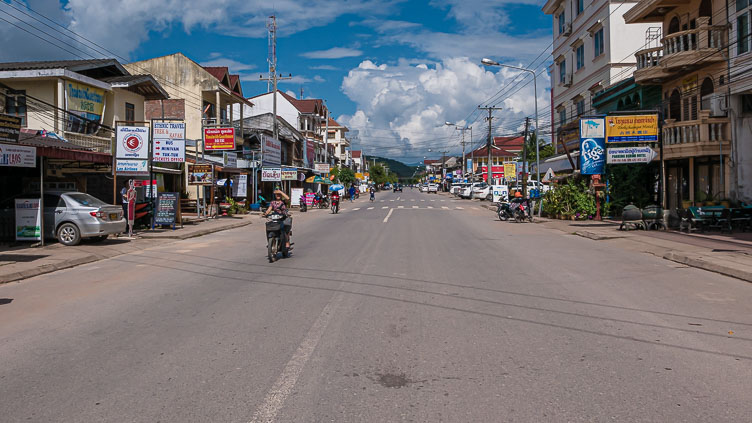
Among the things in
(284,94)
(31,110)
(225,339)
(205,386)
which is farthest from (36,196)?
(284,94)

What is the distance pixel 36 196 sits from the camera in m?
15.7

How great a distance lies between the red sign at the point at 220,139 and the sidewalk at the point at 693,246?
18.6 meters

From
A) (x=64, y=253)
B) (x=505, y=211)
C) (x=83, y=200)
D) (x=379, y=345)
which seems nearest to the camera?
(x=379, y=345)

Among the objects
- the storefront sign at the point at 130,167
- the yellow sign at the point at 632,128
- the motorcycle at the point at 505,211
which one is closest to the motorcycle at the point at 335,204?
the motorcycle at the point at 505,211

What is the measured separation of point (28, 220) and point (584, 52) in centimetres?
3208

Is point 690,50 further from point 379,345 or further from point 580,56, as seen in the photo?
point 379,345

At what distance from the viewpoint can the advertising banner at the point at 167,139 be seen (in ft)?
70.6

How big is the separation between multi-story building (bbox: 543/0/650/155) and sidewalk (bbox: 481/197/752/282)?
10.1 m

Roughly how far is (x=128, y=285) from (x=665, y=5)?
2313cm

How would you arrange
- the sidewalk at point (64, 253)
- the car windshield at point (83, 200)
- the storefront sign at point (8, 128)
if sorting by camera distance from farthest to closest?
the car windshield at point (83, 200), the storefront sign at point (8, 128), the sidewalk at point (64, 253)

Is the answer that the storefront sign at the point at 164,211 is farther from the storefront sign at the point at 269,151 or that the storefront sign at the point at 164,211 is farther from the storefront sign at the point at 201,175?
the storefront sign at the point at 269,151

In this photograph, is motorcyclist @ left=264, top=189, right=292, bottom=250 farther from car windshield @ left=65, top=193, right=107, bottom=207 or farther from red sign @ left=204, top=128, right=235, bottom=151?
red sign @ left=204, top=128, right=235, bottom=151

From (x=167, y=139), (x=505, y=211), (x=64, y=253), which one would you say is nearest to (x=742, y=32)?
(x=505, y=211)

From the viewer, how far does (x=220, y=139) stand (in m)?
31.7
